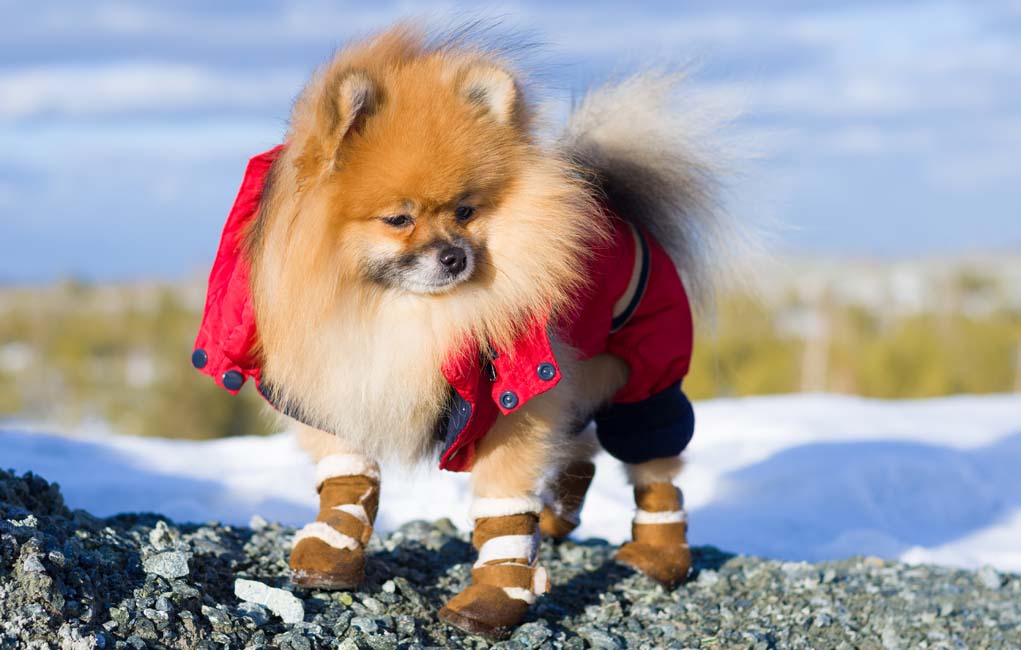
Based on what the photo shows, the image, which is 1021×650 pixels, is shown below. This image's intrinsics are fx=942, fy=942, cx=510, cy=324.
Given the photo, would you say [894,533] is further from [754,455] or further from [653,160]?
[653,160]

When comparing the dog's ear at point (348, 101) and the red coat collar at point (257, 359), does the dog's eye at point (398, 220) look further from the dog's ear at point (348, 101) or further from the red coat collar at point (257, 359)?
the red coat collar at point (257, 359)

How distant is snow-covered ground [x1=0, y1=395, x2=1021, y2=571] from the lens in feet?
16.5

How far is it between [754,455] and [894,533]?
1.20 metres

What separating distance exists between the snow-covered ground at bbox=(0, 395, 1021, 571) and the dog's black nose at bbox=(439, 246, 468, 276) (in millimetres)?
1730

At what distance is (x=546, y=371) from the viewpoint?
2.92m

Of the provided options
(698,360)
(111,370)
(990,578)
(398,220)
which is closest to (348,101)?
(398,220)

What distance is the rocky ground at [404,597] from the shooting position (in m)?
2.65

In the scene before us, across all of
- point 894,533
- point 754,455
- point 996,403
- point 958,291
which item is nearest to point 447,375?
point 894,533

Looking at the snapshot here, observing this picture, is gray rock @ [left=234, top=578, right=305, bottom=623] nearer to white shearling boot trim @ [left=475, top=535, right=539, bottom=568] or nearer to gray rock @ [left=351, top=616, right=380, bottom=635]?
gray rock @ [left=351, top=616, right=380, bottom=635]

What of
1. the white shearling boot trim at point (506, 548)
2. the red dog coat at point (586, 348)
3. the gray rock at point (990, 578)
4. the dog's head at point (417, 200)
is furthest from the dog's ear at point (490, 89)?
the gray rock at point (990, 578)

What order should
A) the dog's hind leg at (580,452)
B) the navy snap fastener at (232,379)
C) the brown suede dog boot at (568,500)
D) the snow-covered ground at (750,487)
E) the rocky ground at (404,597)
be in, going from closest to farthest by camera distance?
1. the rocky ground at (404,597)
2. the navy snap fastener at (232,379)
3. the dog's hind leg at (580,452)
4. the brown suede dog boot at (568,500)
5. the snow-covered ground at (750,487)

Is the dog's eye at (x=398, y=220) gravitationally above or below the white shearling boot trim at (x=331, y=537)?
above

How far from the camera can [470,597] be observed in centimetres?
313

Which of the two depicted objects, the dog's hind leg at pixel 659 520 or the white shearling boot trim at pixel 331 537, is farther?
the dog's hind leg at pixel 659 520
